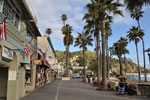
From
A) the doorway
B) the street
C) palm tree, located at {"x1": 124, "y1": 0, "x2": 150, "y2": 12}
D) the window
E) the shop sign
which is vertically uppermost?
palm tree, located at {"x1": 124, "y1": 0, "x2": 150, "y2": 12}

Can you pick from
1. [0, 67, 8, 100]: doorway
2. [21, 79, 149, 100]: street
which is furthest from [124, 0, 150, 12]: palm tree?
[0, 67, 8, 100]: doorway

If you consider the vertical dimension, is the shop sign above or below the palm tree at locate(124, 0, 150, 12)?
below

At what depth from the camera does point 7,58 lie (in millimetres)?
7664

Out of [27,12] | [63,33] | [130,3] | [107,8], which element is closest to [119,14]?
[107,8]

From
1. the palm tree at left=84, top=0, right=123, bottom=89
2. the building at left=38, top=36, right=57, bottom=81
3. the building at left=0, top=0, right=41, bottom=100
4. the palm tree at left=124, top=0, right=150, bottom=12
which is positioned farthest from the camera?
the building at left=38, top=36, right=57, bottom=81

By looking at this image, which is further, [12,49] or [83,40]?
[83,40]

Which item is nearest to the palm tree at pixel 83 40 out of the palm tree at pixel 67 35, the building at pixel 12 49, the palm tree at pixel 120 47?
the palm tree at pixel 67 35

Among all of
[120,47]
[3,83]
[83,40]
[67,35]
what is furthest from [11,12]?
[120,47]

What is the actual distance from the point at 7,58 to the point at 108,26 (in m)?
16.1

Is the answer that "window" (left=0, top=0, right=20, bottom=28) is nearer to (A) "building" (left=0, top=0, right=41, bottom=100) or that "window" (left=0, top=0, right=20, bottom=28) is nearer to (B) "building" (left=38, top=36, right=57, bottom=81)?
(A) "building" (left=0, top=0, right=41, bottom=100)

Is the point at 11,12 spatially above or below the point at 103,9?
below

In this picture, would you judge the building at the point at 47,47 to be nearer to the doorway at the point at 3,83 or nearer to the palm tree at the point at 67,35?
the palm tree at the point at 67,35

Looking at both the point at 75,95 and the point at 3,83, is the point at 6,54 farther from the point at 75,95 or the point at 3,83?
the point at 75,95

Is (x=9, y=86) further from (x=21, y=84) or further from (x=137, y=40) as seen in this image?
(x=137, y=40)
